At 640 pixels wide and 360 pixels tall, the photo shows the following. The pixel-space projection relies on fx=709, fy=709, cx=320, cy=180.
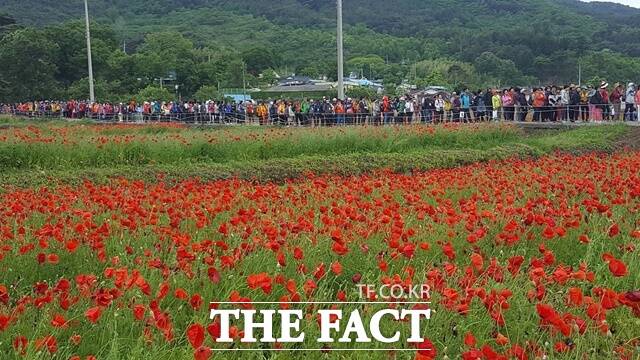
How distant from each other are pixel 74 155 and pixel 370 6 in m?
131

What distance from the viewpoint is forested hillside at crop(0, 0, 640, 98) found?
72.7 meters

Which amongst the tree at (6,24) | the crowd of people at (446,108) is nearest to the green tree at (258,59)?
the tree at (6,24)

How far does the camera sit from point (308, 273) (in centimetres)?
441

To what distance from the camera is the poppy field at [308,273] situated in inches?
128

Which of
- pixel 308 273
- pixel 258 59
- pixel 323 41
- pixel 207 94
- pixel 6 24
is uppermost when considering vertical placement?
pixel 323 41

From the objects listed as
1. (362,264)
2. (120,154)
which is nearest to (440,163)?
(120,154)

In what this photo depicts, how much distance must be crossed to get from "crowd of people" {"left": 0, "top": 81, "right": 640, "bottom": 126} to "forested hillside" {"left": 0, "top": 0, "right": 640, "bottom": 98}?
36245 millimetres

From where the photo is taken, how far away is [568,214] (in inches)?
215

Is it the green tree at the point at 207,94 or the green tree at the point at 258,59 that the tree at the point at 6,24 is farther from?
the green tree at the point at 258,59

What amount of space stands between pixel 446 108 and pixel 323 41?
97.5 meters

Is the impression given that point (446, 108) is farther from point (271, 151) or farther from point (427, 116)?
point (271, 151)

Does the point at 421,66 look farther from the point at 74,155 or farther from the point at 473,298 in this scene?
the point at 473,298

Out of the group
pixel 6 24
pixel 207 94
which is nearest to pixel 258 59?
pixel 6 24

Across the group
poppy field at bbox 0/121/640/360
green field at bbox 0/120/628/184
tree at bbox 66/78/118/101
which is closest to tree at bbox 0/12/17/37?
tree at bbox 66/78/118/101
